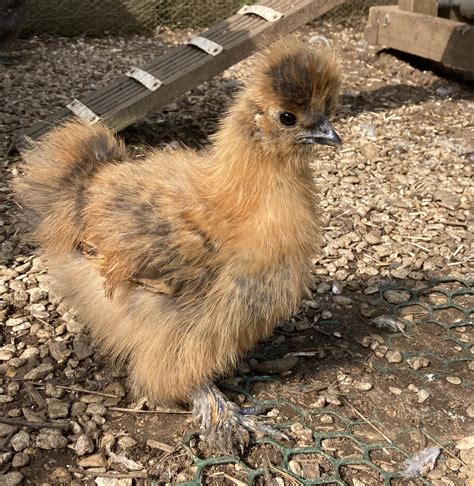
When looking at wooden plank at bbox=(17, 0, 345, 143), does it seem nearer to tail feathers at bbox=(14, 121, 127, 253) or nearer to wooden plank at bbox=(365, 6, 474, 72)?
wooden plank at bbox=(365, 6, 474, 72)

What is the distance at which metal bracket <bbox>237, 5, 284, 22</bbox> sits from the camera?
4.46 meters

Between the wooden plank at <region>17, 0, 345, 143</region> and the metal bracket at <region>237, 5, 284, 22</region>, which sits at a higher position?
the metal bracket at <region>237, 5, 284, 22</region>

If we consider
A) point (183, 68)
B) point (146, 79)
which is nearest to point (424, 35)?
point (183, 68)

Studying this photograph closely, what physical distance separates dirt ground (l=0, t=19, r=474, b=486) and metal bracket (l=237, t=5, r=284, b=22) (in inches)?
41.3

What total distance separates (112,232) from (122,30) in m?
4.98

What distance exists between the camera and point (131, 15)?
645 centimetres

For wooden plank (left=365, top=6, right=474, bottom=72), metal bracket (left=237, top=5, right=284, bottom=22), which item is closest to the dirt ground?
metal bracket (left=237, top=5, right=284, bottom=22)

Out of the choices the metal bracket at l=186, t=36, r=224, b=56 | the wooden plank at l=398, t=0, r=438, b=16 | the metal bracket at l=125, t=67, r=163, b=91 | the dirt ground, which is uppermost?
the metal bracket at l=186, t=36, r=224, b=56

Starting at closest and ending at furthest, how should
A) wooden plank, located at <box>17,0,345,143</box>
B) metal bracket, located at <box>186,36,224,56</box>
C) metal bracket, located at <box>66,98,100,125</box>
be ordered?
1. metal bracket, located at <box>66,98,100,125</box>
2. wooden plank, located at <box>17,0,345,143</box>
3. metal bracket, located at <box>186,36,224,56</box>

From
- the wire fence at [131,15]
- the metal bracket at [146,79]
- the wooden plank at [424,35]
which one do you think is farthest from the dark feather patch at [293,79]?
the wire fence at [131,15]

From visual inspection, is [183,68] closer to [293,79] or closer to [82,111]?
[82,111]

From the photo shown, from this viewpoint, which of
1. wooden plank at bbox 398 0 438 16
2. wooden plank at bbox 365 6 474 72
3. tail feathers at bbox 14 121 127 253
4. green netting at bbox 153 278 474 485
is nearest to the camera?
green netting at bbox 153 278 474 485

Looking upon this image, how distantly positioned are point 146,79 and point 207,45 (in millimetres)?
520

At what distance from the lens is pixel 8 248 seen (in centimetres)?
314
